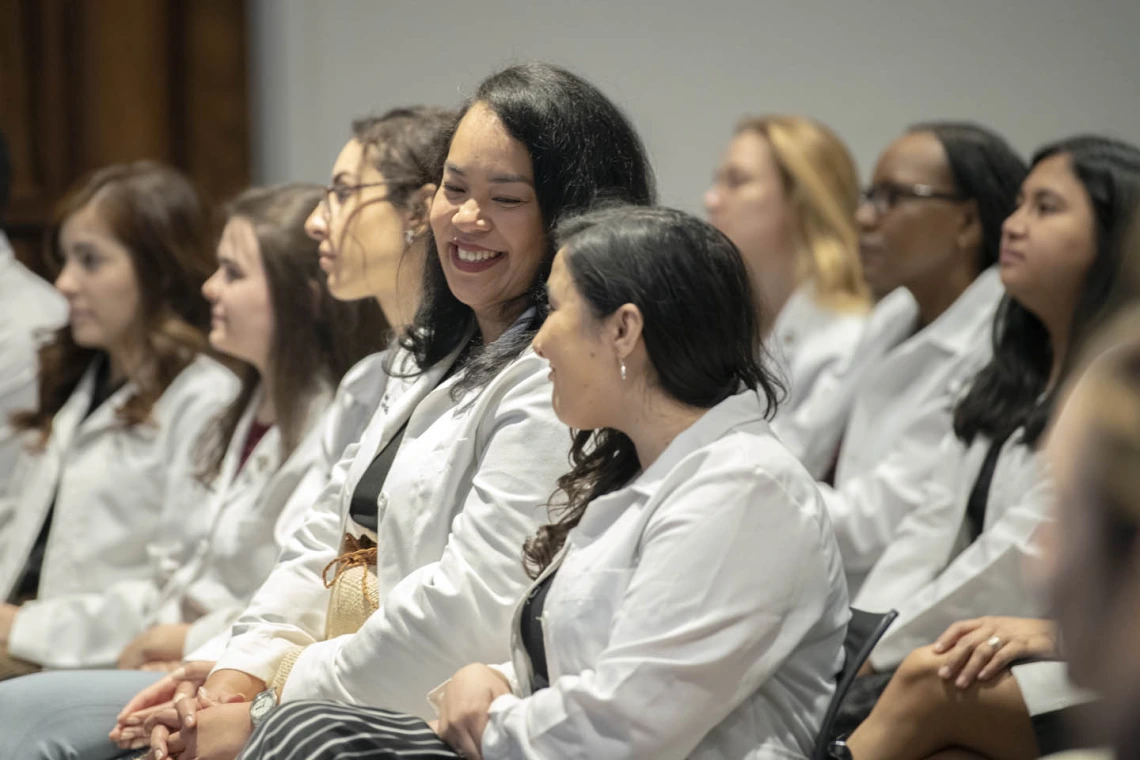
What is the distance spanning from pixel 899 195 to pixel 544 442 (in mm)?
1764

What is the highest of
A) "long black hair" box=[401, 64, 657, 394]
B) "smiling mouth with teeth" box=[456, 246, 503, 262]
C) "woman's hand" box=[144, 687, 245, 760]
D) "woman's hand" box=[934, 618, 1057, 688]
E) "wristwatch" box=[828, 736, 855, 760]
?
"long black hair" box=[401, 64, 657, 394]

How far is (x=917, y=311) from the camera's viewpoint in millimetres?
3553

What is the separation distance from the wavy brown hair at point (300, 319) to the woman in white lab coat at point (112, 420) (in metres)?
0.40

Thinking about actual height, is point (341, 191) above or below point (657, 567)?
above

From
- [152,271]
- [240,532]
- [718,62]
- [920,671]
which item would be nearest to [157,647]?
[240,532]

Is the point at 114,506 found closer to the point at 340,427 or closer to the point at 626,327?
the point at 340,427

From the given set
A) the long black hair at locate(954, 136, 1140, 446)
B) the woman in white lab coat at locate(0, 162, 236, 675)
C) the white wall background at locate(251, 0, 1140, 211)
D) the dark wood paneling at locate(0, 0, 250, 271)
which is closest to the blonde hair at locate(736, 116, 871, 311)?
the white wall background at locate(251, 0, 1140, 211)

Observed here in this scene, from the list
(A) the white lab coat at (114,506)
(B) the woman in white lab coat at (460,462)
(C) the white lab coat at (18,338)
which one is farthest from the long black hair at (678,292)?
(C) the white lab coat at (18,338)

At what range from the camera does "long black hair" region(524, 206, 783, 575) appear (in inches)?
67.6

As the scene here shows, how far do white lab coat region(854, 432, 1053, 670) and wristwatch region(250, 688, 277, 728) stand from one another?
3.78 ft

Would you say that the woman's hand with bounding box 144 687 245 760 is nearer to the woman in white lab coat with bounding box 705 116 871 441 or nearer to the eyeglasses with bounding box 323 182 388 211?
the eyeglasses with bounding box 323 182 388 211

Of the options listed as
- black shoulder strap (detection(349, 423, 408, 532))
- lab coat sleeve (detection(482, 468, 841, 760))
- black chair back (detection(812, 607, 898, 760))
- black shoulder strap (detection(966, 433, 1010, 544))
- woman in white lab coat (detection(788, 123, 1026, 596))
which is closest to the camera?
lab coat sleeve (detection(482, 468, 841, 760))

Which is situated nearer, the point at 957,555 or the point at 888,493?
the point at 957,555

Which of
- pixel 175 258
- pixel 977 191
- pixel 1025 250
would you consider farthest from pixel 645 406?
pixel 175 258
